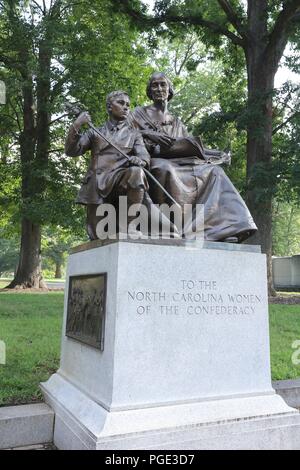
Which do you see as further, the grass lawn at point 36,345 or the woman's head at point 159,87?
the woman's head at point 159,87

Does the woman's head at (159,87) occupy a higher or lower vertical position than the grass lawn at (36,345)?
higher

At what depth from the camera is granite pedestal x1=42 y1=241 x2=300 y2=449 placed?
336 centimetres

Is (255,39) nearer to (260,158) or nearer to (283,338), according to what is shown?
(260,158)

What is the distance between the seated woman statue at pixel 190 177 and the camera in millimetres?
4379

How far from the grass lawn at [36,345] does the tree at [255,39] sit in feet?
12.3

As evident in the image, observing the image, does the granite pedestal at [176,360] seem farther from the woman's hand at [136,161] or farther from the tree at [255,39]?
the tree at [255,39]

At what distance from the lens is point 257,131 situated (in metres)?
13.2

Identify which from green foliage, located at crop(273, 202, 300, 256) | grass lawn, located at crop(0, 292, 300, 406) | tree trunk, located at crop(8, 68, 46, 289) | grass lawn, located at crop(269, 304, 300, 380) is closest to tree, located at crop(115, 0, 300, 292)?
grass lawn, located at crop(269, 304, 300, 380)

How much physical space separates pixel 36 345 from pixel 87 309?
9.03ft

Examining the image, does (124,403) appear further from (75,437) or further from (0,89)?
(0,89)

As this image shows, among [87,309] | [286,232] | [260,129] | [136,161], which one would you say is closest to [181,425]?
[87,309]

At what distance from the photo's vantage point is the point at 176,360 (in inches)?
143

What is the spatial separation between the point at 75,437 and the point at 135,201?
198 centimetres

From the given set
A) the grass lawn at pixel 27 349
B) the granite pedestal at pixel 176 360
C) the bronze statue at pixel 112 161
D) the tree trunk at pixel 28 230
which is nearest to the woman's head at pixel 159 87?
the bronze statue at pixel 112 161
